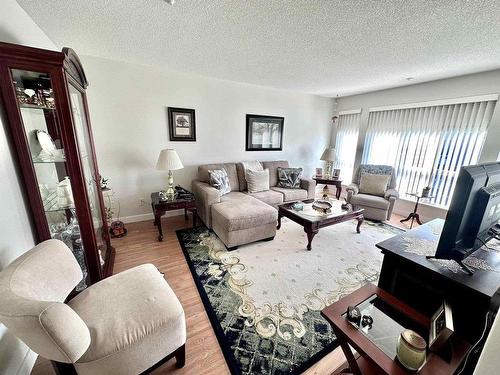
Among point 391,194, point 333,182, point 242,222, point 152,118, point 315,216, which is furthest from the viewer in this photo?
point 333,182

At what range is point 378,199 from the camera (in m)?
3.46

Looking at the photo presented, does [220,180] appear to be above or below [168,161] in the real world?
below

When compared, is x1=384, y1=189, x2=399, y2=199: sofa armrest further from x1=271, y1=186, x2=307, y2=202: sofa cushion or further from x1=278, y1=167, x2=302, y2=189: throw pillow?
x1=278, y1=167, x2=302, y2=189: throw pillow

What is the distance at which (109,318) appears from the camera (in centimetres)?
105

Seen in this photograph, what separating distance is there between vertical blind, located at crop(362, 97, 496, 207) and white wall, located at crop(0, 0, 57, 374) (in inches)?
188

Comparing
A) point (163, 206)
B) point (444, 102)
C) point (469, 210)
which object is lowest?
point (163, 206)

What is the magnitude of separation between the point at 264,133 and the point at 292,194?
1396 millimetres

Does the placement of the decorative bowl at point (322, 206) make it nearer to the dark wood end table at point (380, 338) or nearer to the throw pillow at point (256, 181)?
the throw pillow at point (256, 181)

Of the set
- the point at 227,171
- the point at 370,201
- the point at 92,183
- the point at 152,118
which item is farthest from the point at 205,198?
the point at 370,201

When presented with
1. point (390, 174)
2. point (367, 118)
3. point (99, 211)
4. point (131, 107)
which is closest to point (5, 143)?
point (99, 211)

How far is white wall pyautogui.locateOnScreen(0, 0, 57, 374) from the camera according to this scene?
1092 mm

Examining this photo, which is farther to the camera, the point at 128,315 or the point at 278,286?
the point at 278,286

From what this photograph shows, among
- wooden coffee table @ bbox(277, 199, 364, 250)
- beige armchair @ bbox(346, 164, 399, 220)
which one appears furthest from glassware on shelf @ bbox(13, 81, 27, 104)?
beige armchair @ bbox(346, 164, 399, 220)

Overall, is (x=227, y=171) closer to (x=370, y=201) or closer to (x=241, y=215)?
(x=241, y=215)
